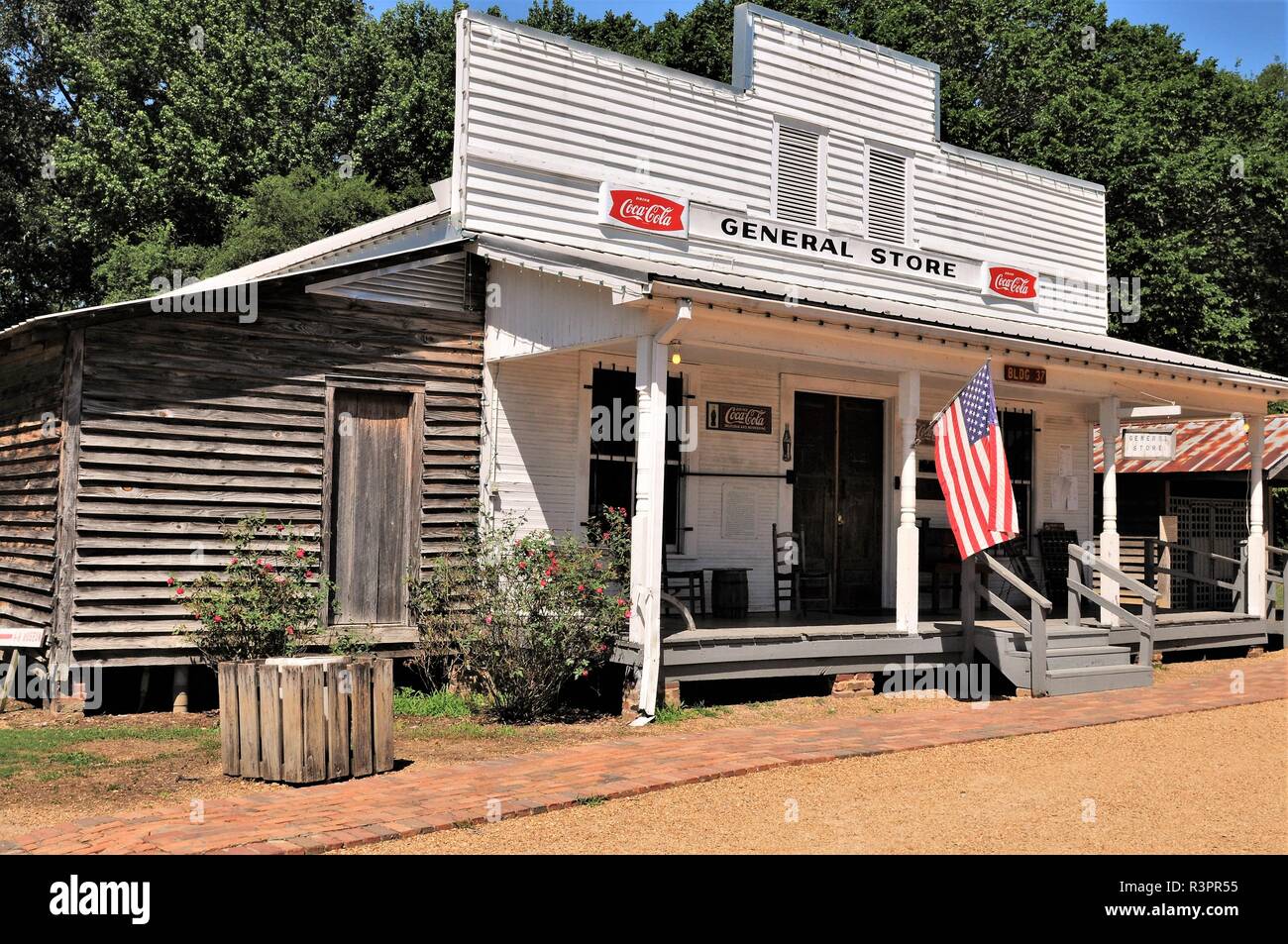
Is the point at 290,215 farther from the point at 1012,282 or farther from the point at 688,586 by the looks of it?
the point at 688,586

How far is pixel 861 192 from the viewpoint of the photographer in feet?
48.1

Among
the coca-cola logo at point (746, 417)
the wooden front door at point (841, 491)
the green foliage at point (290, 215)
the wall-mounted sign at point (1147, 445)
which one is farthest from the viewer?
the green foliage at point (290, 215)

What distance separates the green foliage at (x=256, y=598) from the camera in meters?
9.69

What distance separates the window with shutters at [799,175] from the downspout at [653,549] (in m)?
5.17

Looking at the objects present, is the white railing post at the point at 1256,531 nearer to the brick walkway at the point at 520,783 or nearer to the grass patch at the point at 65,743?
the brick walkway at the point at 520,783

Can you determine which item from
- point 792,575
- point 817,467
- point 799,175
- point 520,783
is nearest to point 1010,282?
point 799,175

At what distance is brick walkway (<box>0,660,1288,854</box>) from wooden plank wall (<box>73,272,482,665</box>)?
3375 millimetres

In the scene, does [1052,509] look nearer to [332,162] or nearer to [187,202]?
[332,162]

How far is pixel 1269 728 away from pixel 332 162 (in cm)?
2582

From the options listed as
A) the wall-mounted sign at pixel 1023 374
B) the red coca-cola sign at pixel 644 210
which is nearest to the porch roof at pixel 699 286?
the wall-mounted sign at pixel 1023 374

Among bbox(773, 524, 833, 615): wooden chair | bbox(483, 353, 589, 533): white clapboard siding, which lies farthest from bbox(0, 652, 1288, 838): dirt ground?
bbox(483, 353, 589, 533): white clapboard siding

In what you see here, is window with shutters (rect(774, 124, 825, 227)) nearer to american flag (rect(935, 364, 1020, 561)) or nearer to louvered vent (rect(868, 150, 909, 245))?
louvered vent (rect(868, 150, 909, 245))

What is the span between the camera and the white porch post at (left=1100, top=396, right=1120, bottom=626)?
520 inches

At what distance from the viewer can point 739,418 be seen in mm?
12961
